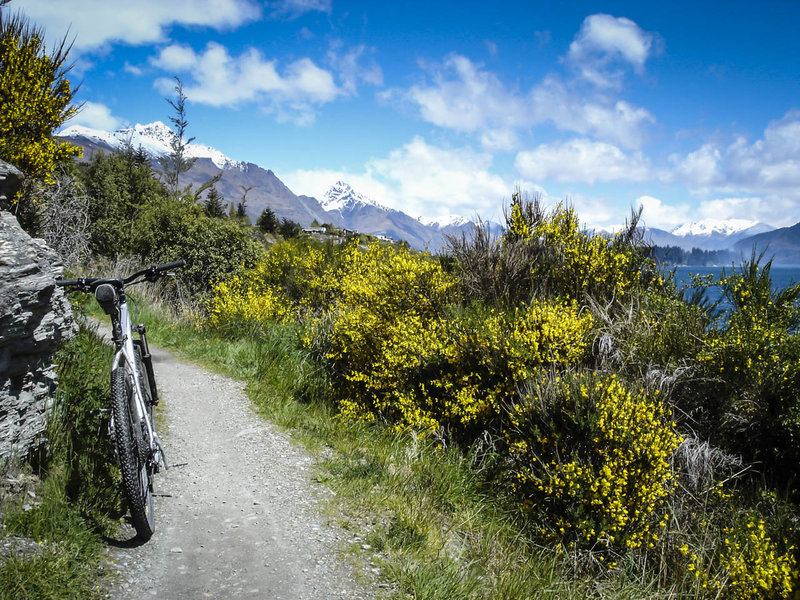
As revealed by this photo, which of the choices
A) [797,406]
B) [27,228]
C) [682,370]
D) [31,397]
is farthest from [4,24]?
[797,406]

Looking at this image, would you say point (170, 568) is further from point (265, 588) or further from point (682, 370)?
point (682, 370)

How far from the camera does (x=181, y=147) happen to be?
31375 mm

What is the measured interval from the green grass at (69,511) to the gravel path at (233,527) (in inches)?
7.1

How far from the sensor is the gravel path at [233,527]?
9.77 feet

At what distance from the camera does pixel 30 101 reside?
9.25 m

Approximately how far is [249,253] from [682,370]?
12.2m

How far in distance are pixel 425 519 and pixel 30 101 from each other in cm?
1072

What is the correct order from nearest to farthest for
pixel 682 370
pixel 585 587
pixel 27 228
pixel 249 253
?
pixel 585 587
pixel 682 370
pixel 27 228
pixel 249 253

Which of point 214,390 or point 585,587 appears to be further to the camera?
point 214,390

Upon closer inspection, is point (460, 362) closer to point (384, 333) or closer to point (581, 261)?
point (384, 333)

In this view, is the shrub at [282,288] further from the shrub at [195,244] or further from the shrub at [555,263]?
the shrub at [555,263]

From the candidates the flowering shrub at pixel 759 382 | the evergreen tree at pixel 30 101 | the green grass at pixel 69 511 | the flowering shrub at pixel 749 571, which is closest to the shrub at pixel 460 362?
the flowering shrub at pixel 759 382

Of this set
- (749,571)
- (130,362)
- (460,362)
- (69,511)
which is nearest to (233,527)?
(69,511)

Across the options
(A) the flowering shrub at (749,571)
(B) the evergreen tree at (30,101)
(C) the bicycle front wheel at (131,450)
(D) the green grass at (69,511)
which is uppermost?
(B) the evergreen tree at (30,101)
